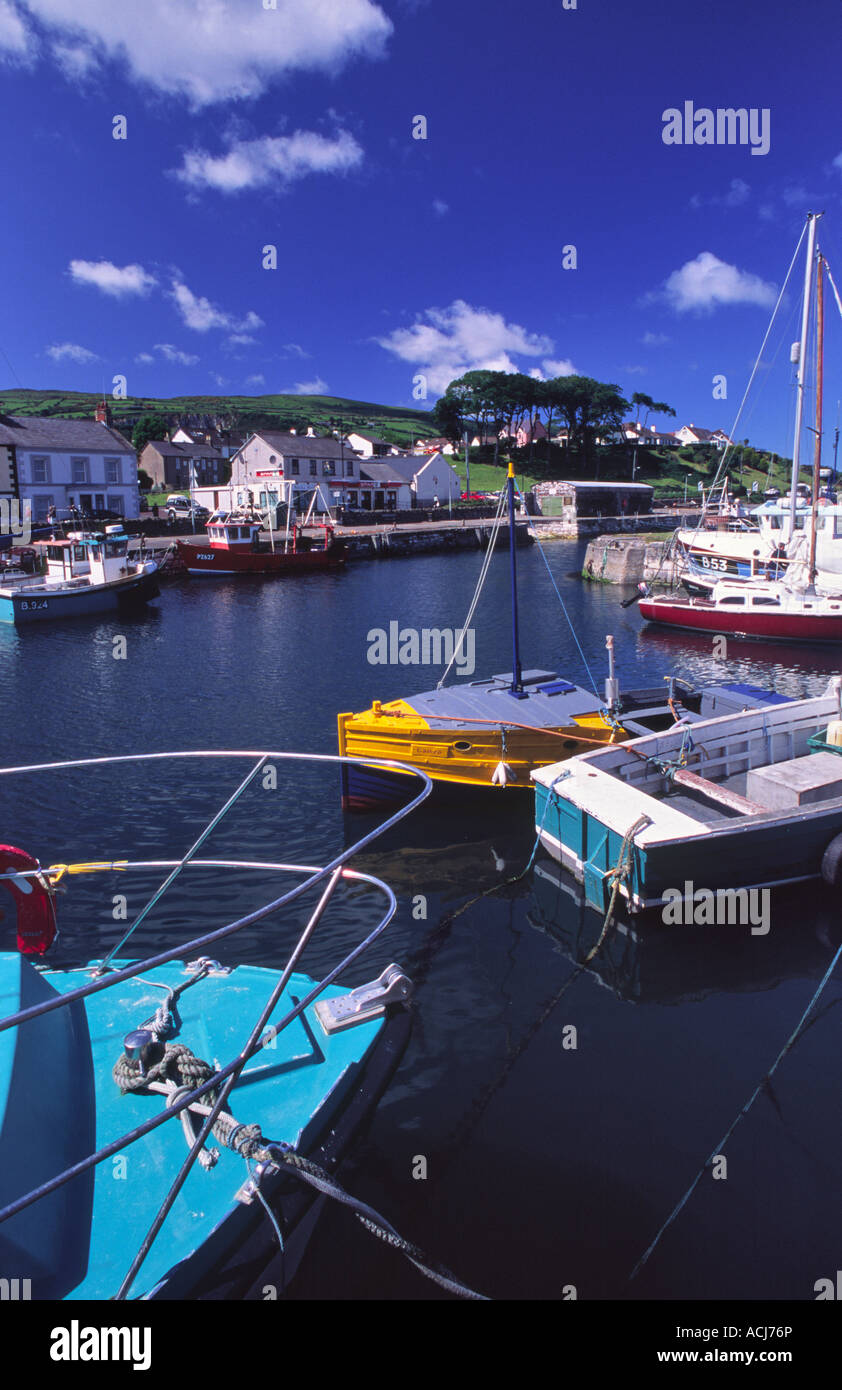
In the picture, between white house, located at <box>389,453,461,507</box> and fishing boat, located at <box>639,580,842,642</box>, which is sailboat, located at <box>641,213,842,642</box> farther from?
white house, located at <box>389,453,461,507</box>

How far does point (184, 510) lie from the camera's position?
8406 cm

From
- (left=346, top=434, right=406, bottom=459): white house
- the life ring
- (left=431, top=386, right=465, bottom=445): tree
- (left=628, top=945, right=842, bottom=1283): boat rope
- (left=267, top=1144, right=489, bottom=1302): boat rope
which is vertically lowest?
(left=628, top=945, right=842, bottom=1283): boat rope

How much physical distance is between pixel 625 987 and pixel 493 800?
20.6 ft

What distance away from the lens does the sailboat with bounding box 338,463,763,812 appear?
15562 mm

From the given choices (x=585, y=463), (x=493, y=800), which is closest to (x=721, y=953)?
(x=493, y=800)

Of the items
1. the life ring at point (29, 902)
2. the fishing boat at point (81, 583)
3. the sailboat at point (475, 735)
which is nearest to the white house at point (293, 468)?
the fishing boat at point (81, 583)

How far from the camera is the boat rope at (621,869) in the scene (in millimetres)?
11383

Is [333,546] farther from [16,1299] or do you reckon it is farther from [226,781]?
[16,1299]

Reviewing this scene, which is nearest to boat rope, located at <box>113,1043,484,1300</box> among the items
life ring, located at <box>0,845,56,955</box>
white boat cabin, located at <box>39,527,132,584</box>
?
life ring, located at <box>0,845,56,955</box>

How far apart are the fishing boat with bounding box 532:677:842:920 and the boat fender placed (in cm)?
2

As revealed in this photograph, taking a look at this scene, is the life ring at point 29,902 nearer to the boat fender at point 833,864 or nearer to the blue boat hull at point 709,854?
the blue boat hull at point 709,854

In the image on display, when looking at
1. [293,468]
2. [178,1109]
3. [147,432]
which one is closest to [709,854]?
[178,1109]

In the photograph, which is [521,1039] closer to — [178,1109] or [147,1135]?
[147,1135]

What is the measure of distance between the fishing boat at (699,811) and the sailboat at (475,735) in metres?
1.78
